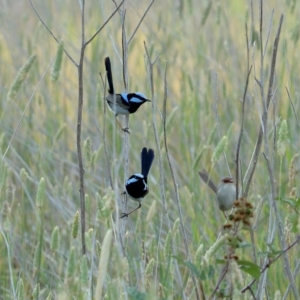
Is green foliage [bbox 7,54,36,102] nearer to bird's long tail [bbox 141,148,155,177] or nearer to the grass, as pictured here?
bird's long tail [bbox 141,148,155,177]

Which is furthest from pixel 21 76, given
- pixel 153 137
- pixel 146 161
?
pixel 153 137

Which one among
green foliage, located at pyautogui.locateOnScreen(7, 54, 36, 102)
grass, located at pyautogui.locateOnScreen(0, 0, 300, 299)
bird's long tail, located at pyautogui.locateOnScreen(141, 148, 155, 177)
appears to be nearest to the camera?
green foliage, located at pyautogui.locateOnScreen(7, 54, 36, 102)

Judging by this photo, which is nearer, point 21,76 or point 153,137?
point 21,76

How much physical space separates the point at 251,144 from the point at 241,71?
0.46m

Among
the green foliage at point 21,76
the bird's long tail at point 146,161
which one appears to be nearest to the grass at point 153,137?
the bird's long tail at point 146,161

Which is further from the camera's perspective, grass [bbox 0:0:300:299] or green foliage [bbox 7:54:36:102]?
grass [bbox 0:0:300:299]

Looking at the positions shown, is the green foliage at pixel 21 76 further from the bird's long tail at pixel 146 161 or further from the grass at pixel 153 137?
the grass at pixel 153 137

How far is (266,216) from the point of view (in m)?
2.67

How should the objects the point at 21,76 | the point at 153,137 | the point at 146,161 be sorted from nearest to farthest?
the point at 21,76, the point at 146,161, the point at 153,137

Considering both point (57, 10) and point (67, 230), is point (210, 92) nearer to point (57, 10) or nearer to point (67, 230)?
point (67, 230)

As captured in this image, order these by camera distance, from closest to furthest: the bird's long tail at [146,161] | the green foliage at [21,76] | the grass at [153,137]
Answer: the green foliage at [21,76] → the bird's long tail at [146,161] → the grass at [153,137]

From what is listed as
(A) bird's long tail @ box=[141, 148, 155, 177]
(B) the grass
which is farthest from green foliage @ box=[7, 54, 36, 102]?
(B) the grass

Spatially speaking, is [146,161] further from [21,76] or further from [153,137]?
[153,137]

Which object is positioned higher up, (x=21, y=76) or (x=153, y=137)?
(x=153, y=137)
